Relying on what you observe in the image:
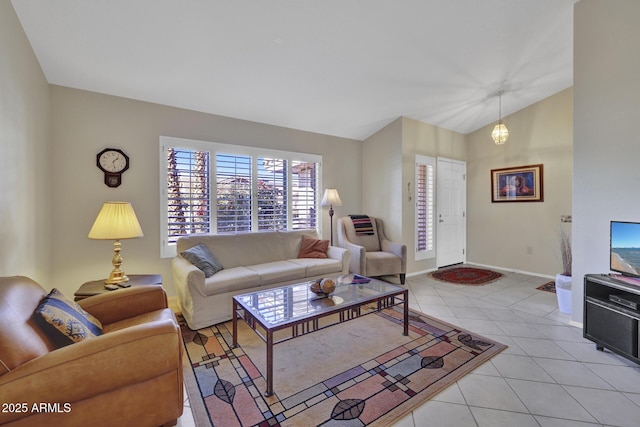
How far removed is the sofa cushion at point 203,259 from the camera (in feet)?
9.50

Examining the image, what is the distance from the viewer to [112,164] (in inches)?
118

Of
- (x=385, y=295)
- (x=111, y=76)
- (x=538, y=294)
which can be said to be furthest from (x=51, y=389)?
(x=538, y=294)

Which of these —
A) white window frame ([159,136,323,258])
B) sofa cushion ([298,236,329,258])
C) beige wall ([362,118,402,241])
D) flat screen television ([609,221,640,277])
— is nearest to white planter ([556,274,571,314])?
flat screen television ([609,221,640,277])

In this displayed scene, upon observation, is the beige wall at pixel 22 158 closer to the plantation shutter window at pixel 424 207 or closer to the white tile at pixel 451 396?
the white tile at pixel 451 396

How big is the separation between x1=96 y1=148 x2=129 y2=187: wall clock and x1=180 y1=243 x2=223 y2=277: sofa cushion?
1.07m

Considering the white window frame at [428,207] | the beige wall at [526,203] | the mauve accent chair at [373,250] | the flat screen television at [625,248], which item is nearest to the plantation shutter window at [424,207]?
the white window frame at [428,207]

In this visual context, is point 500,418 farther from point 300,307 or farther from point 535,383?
point 300,307

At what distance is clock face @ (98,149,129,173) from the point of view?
2957 millimetres

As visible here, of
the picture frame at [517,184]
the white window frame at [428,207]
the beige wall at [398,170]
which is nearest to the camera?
the beige wall at [398,170]

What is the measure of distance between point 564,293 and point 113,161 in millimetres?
5092

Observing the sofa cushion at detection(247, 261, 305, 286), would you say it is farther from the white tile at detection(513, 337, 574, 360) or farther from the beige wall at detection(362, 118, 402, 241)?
the white tile at detection(513, 337, 574, 360)

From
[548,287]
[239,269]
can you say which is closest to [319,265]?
[239,269]

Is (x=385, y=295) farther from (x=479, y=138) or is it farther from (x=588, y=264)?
(x=479, y=138)

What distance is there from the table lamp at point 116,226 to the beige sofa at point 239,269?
1.76 ft
